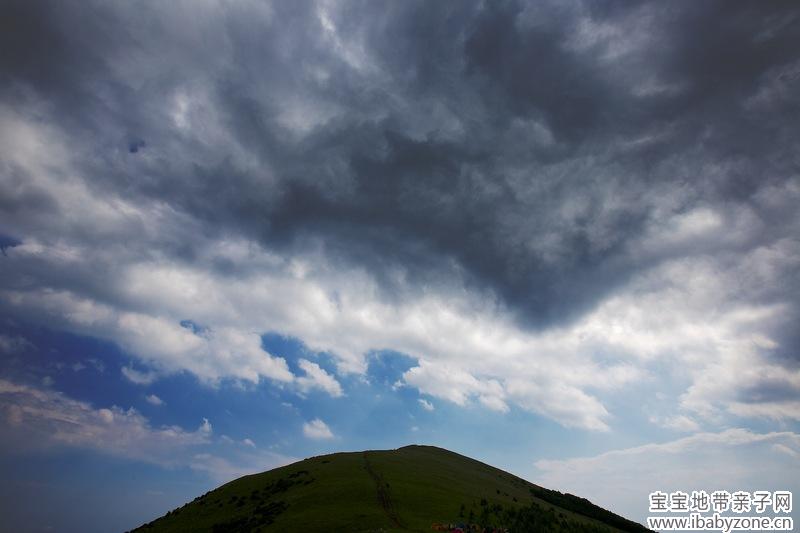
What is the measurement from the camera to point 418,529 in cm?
3922

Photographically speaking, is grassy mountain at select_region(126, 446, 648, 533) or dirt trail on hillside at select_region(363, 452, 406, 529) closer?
dirt trail on hillside at select_region(363, 452, 406, 529)

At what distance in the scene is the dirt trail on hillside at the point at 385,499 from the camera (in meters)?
43.2

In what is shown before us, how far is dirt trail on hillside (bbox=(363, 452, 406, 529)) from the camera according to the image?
1701 inches

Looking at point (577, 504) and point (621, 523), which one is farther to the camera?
point (577, 504)

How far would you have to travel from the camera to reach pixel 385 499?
170 ft

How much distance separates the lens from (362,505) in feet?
162

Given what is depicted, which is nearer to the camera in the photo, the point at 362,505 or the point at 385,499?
the point at 362,505

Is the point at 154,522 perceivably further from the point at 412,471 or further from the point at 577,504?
the point at 577,504

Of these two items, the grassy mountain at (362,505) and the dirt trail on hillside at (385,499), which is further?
the grassy mountain at (362,505)

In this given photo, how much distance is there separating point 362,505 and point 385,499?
360cm

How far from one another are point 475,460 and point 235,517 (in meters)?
85.0

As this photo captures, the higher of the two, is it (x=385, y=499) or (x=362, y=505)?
(x=385, y=499)

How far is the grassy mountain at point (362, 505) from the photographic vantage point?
44.6 metres

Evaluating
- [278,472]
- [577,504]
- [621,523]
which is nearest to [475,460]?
[577,504]
